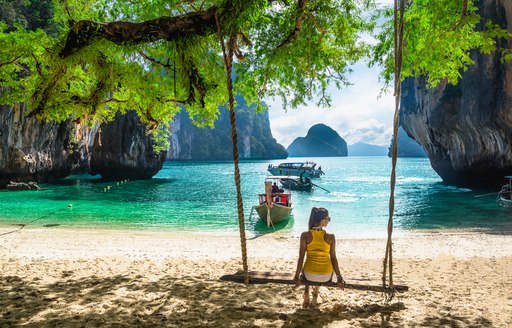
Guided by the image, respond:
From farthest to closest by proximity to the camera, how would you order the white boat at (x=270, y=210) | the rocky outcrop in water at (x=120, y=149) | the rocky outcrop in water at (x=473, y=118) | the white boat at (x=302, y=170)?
the white boat at (x=302, y=170) → the rocky outcrop in water at (x=120, y=149) → the rocky outcrop in water at (x=473, y=118) → the white boat at (x=270, y=210)

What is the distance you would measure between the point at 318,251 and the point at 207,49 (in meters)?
4.43

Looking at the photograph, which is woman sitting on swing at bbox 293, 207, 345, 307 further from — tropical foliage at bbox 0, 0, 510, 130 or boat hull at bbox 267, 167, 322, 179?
boat hull at bbox 267, 167, 322, 179

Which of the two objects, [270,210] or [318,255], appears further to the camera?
[270,210]

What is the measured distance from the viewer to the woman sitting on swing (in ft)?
14.7

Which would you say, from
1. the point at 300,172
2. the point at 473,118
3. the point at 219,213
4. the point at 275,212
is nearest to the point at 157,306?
the point at 275,212

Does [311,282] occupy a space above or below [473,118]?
below

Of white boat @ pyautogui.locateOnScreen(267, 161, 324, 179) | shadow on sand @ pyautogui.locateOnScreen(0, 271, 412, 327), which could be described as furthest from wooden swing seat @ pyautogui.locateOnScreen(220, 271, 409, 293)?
white boat @ pyautogui.locateOnScreen(267, 161, 324, 179)

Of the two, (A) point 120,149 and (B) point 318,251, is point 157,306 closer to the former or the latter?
(B) point 318,251

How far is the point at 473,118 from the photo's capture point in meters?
31.5

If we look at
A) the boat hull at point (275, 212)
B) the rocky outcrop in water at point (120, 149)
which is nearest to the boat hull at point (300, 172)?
the rocky outcrop in water at point (120, 149)

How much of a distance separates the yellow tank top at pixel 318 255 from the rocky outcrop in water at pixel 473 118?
2163 centimetres

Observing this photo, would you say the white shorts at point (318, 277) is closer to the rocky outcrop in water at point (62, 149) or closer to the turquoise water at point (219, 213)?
the turquoise water at point (219, 213)

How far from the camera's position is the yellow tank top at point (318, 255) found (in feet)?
14.8

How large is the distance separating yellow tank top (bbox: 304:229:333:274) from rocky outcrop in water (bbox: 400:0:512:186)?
71.0ft
